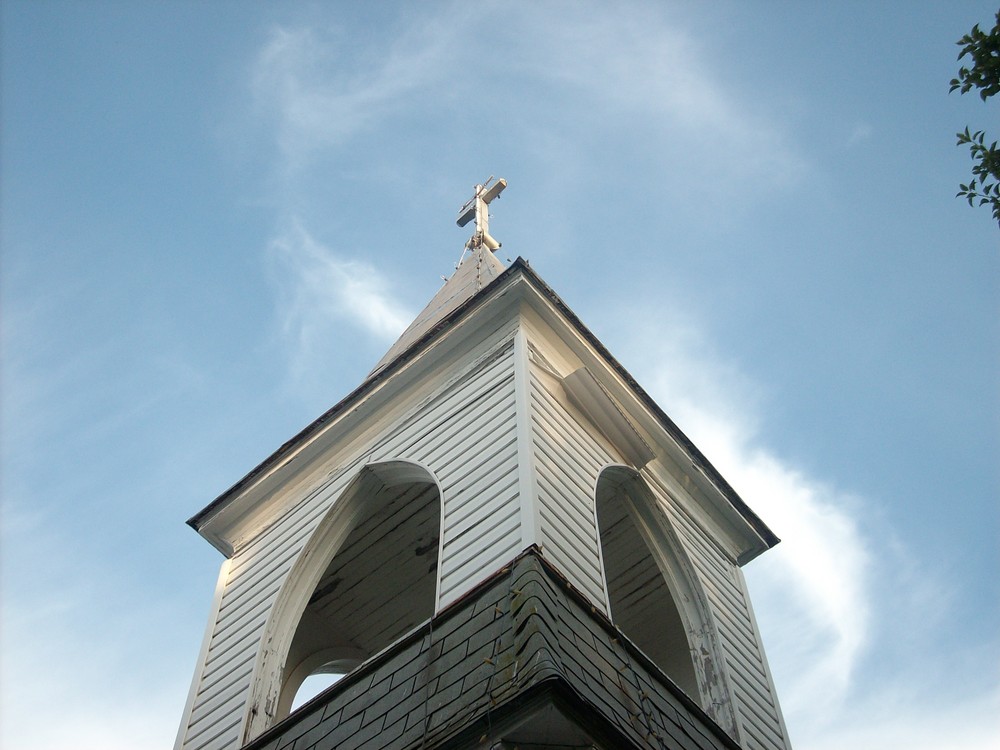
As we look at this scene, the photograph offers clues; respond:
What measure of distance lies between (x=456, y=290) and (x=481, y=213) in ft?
9.33

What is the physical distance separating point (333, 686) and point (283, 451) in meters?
4.82

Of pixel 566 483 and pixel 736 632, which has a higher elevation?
pixel 566 483

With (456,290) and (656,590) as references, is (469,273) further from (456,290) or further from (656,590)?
(656,590)

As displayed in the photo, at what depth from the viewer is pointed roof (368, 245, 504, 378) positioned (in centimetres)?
1579

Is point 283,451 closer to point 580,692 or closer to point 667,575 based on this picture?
point 667,575

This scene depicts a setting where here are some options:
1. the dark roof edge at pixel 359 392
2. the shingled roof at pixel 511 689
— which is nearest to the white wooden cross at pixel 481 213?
the dark roof edge at pixel 359 392

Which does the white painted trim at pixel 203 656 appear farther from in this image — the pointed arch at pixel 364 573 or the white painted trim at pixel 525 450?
the white painted trim at pixel 525 450

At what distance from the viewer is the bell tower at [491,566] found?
7.25 metres

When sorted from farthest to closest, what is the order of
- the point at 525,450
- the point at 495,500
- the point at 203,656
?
the point at 203,656 → the point at 525,450 → the point at 495,500

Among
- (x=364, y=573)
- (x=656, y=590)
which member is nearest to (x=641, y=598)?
(x=656, y=590)

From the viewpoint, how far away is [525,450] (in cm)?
958

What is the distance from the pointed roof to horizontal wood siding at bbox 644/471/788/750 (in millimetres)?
4808

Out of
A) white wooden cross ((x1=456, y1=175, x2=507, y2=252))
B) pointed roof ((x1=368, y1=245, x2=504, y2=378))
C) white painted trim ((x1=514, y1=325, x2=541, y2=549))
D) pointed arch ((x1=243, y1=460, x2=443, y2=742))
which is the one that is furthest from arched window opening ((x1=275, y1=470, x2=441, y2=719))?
white wooden cross ((x1=456, y1=175, x2=507, y2=252))

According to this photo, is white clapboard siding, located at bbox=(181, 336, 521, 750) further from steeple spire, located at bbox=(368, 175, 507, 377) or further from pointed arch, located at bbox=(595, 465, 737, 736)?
steeple spire, located at bbox=(368, 175, 507, 377)
